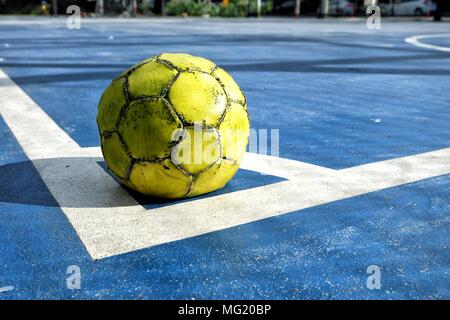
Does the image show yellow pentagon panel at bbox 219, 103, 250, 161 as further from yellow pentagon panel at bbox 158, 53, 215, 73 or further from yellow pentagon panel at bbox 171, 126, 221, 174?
yellow pentagon panel at bbox 158, 53, 215, 73

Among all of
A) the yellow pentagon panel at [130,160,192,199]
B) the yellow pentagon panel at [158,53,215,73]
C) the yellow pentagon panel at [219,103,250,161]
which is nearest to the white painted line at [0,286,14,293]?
the yellow pentagon panel at [130,160,192,199]

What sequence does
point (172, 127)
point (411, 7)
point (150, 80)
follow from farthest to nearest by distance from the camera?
point (411, 7) < point (150, 80) < point (172, 127)

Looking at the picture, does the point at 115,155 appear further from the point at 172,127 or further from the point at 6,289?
the point at 6,289

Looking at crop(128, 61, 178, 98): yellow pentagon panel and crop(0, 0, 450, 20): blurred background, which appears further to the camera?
crop(0, 0, 450, 20): blurred background

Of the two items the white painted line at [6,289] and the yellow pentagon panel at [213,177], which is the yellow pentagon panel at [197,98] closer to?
the yellow pentagon panel at [213,177]

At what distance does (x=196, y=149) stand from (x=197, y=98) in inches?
12.4

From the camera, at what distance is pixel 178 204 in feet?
10.2

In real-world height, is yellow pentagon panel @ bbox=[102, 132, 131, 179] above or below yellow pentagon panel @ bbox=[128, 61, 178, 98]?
below

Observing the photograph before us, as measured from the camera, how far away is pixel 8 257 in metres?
2.44

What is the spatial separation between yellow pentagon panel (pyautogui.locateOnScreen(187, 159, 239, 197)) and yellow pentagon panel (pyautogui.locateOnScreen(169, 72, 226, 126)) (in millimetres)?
291

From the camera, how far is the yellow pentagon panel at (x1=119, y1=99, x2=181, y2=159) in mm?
2930

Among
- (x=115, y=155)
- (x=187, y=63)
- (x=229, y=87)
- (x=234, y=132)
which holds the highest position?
(x=187, y=63)

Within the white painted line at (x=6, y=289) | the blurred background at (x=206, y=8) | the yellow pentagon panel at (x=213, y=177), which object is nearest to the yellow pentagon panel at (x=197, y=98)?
the yellow pentagon panel at (x=213, y=177)

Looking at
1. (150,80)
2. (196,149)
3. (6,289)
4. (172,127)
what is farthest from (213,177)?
Result: (6,289)
